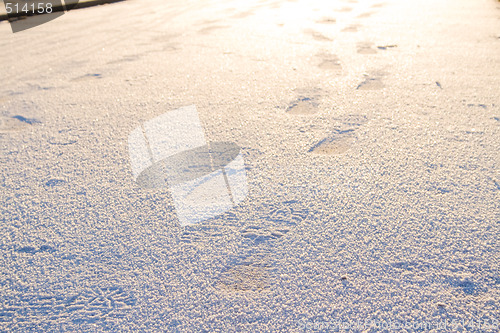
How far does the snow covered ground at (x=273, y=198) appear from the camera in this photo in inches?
30.1

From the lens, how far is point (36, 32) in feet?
9.93

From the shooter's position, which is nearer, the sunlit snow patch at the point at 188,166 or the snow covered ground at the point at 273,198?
the snow covered ground at the point at 273,198

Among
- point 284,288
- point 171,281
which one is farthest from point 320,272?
point 171,281

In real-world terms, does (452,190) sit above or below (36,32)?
below

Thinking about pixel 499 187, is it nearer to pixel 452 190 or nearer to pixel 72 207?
pixel 452 190

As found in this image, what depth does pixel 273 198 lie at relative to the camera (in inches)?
41.3

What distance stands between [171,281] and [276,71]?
132cm

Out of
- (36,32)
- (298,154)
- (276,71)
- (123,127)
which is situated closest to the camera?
(298,154)

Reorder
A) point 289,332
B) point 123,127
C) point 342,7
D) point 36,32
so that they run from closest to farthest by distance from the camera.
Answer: point 289,332 → point 123,127 → point 36,32 → point 342,7

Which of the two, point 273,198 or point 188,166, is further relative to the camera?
point 188,166

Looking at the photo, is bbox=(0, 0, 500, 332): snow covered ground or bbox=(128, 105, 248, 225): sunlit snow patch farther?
bbox=(128, 105, 248, 225): sunlit snow patch

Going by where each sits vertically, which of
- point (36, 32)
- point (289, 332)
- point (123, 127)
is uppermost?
point (36, 32)

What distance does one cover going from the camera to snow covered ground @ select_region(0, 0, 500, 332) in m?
0.77

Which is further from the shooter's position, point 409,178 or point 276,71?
point 276,71
